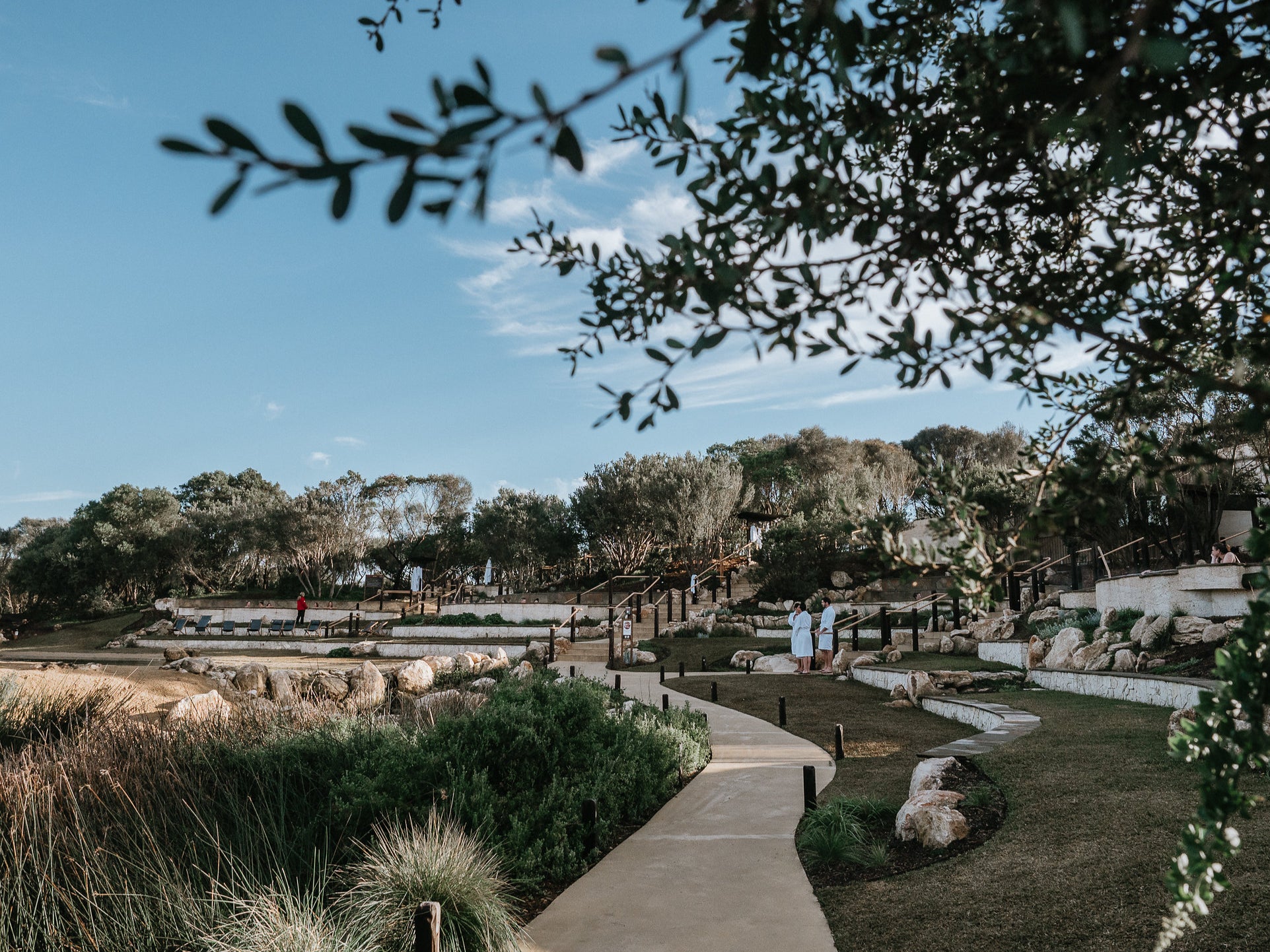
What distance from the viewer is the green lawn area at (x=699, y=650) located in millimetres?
19047

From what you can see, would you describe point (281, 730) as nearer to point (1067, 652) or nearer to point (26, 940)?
point (26, 940)

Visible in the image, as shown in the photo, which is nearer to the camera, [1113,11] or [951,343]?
[1113,11]

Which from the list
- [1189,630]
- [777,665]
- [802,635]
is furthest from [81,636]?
[1189,630]

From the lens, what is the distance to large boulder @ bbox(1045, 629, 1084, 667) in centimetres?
1321

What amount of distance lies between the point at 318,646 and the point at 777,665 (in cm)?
1673

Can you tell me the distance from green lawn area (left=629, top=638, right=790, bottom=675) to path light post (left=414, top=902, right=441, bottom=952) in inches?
571

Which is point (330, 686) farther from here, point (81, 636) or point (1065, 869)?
point (81, 636)

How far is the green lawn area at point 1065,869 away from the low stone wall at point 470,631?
18.5 m

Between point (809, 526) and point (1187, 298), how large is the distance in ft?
98.2

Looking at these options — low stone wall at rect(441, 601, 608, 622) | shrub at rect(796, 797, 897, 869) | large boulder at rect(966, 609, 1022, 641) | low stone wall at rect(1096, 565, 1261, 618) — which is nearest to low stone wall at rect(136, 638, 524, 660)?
low stone wall at rect(441, 601, 608, 622)

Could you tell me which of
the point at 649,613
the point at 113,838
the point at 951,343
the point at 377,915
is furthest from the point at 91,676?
the point at 649,613

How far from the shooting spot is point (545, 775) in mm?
6500

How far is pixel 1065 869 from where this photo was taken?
15.1 ft

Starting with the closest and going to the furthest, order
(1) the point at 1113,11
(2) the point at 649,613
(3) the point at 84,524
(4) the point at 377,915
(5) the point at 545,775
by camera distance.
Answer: (1) the point at 1113,11 → (4) the point at 377,915 → (5) the point at 545,775 → (2) the point at 649,613 → (3) the point at 84,524
